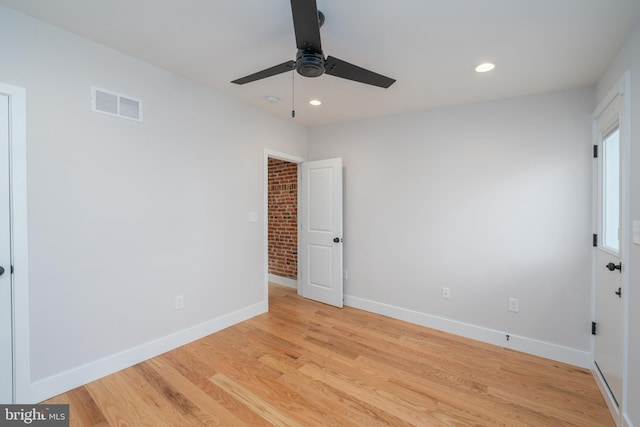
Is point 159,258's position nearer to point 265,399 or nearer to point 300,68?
point 265,399

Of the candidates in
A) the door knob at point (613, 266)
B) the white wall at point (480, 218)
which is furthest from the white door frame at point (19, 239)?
the door knob at point (613, 266)

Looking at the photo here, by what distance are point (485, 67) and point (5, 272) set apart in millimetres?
3720

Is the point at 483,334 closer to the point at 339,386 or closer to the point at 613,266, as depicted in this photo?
the point at 613,266

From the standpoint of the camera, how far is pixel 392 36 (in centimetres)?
196

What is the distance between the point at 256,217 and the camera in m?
3.54

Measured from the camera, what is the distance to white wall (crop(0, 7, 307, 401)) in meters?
1.94

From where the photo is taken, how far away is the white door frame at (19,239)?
1.82 meters

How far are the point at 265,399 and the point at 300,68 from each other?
A: 2.21m

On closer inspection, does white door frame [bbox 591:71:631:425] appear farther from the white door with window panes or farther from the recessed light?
the recessed light

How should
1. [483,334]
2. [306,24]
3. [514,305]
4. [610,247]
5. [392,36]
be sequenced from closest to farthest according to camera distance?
[306,24] < [392,36] < [610,247] < [514,305] < [483,334]

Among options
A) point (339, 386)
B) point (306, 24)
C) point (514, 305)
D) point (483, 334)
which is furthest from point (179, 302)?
point (514, 305)

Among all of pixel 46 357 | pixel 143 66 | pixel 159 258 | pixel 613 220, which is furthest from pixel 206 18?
pixel 613 220

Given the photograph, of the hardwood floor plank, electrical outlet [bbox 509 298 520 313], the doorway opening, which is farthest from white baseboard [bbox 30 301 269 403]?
electrical outlet [bbox 509 298 520 313]

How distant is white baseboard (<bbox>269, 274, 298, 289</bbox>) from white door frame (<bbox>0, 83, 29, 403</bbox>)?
10.8ft
